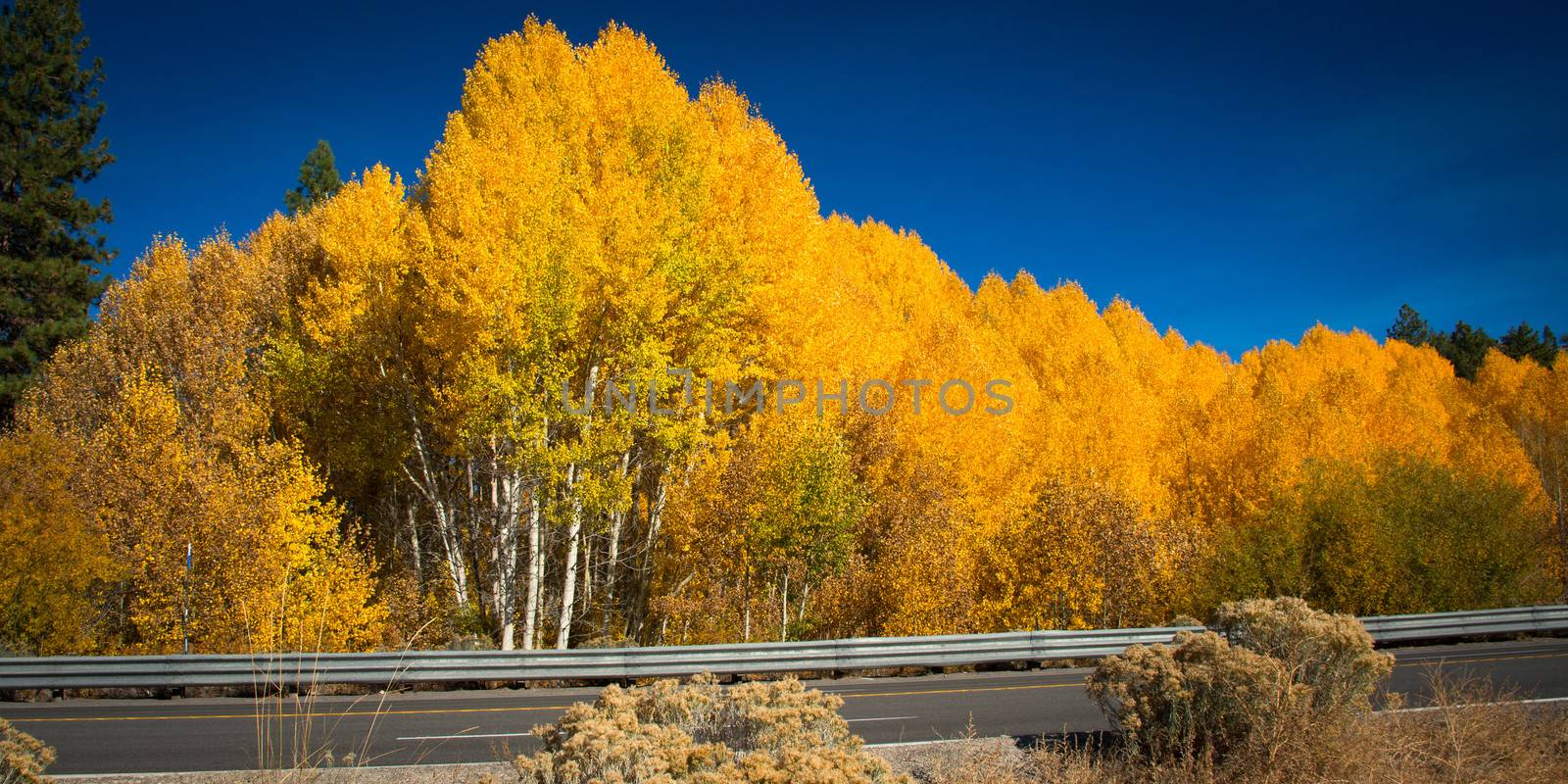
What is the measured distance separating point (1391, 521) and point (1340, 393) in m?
20.2

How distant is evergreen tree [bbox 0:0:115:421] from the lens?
21359mm

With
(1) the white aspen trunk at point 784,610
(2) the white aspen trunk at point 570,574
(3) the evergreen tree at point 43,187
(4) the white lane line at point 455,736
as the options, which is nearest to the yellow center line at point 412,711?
(4) the white lane line at point 455,736

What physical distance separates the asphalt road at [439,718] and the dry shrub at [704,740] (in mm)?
1601

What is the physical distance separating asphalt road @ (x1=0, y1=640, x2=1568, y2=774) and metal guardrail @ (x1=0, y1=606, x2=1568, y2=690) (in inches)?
11.4

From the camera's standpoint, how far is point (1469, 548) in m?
21.5

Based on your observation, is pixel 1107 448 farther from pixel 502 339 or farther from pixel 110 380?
pixel 110 380

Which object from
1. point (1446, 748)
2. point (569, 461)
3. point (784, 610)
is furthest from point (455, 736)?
point (784, 610)

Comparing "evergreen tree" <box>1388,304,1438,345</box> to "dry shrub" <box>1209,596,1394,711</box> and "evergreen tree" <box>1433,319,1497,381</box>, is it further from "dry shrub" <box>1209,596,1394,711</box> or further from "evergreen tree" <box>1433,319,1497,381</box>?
"dry shrub" <box>1209,596,1394,711</box>

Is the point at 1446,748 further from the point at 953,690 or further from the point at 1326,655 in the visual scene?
the point at 953,690

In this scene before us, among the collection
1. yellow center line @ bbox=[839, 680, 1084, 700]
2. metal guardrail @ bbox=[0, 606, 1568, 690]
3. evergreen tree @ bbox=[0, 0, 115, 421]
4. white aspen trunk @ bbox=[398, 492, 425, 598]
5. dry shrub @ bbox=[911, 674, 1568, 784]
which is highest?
evergreen tree @ bbox=[0, 0, 115, 421]

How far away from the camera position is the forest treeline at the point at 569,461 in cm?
1519

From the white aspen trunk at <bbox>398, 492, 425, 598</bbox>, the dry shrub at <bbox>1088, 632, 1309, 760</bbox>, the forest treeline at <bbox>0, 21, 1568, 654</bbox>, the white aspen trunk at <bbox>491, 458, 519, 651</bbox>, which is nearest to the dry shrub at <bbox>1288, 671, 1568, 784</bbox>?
the dry shrub at <bbox>1088, 632, 1309, 760</bbox>

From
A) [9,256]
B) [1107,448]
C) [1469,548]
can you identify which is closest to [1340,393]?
[1107,448]

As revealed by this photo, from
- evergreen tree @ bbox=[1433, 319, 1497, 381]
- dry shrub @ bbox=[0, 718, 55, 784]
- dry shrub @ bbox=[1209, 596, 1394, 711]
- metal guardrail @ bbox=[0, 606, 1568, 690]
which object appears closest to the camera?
dry shrub @ bbox=[0, 718, 55, 784]
